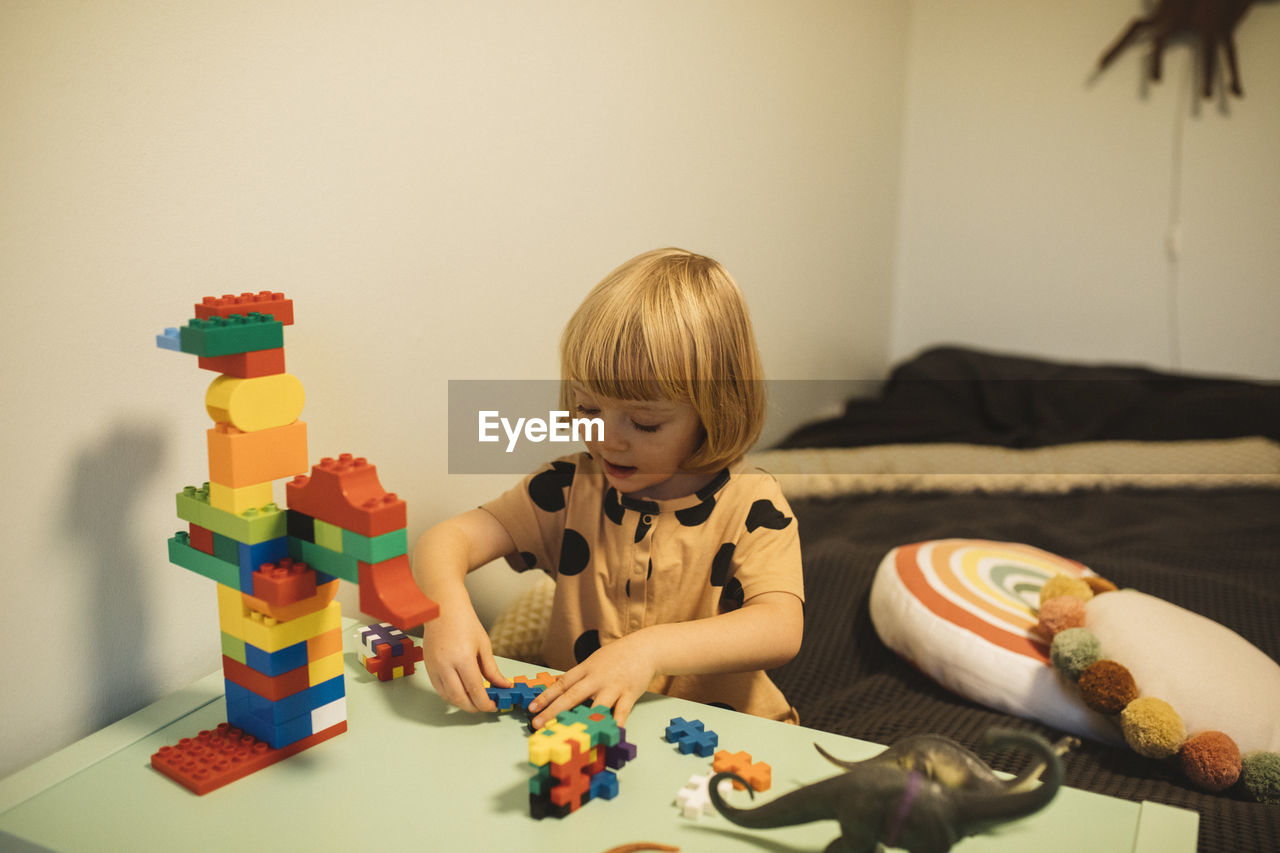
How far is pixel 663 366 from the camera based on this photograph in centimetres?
81

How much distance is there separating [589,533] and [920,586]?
45 cm

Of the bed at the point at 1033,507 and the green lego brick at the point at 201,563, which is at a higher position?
the green lego brick at the point at 201,563

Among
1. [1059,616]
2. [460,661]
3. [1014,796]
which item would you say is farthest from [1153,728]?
[460,661]

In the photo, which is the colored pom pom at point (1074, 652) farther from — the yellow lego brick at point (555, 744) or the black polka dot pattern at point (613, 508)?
the yellow lego brick at point (555, 744)

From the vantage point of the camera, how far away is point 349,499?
1.98 ft

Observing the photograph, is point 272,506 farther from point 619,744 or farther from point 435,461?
point 435,461

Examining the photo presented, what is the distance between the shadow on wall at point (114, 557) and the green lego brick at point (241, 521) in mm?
100

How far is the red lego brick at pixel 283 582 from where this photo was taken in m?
0.62

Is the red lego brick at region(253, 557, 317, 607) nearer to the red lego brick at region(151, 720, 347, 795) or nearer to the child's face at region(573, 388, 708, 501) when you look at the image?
the red lego brick at region(151, 720, 347, 795)

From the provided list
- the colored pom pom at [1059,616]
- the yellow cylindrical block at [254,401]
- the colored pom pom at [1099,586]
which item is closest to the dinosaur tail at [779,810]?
the yellow cylindrical block at [254,401]

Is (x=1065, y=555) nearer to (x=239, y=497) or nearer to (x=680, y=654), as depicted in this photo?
(x=680, y=654)

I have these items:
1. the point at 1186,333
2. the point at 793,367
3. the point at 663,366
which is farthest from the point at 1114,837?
the point at 1186,333

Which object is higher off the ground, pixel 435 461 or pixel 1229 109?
pixel 1229 109

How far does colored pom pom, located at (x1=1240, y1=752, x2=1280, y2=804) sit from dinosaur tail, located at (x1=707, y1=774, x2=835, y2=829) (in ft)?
1.83
